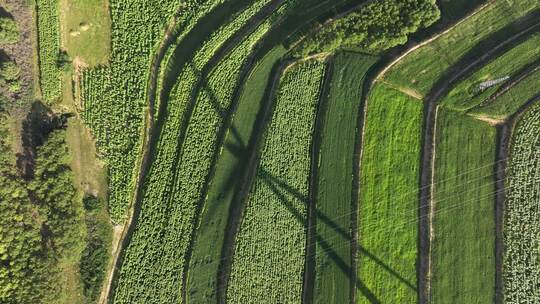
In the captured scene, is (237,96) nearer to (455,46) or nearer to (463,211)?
(455,46)

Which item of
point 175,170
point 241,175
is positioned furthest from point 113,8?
point 241,175

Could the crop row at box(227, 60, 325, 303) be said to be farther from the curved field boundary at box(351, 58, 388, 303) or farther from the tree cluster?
the tree cluster

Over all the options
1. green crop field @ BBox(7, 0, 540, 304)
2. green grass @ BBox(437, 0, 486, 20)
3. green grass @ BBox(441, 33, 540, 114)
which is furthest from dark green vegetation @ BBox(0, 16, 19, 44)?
green grass @ BBox(441, 33, 540, 114)

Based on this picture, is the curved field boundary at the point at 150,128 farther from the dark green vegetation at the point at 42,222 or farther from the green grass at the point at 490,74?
the green grass at the point at 490,74

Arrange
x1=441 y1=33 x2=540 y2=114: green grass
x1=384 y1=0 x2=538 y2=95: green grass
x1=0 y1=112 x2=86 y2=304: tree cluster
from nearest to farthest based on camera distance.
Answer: x1=0 y1=112 x2=86 y2=304: tree cluster < x1=441 y1=33 x2=540 y2=114: green grass < x1=384 y1=0 x2=538 y2=95: green grass

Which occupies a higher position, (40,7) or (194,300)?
(40,7)

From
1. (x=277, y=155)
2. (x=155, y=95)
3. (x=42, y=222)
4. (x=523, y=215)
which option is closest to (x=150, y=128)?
(x=155, y=95)

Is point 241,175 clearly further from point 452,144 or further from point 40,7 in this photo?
point 40,7
